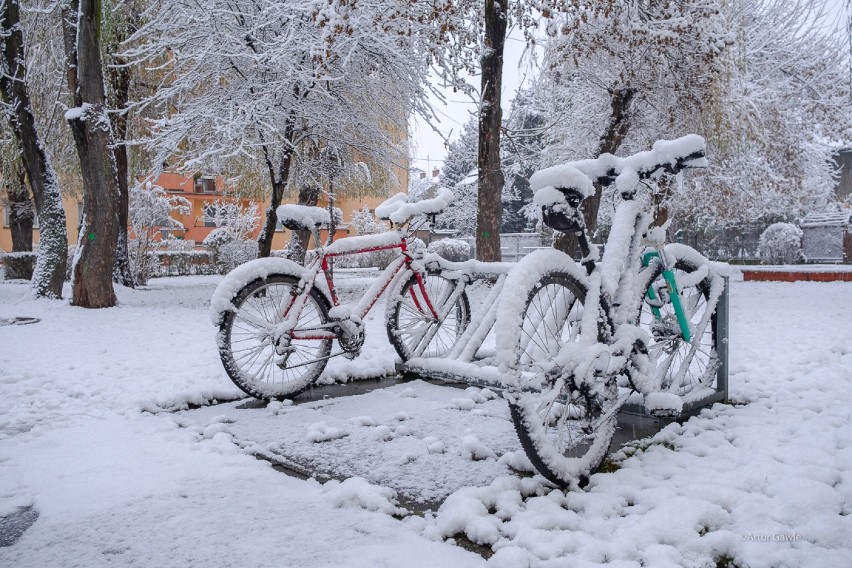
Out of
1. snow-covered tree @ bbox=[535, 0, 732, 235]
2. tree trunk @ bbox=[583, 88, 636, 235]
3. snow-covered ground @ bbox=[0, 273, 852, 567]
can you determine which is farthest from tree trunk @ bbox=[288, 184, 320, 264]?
snow-covered ground @ bbox=[0, 273, 852, 567]

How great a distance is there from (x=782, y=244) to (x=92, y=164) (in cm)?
2165

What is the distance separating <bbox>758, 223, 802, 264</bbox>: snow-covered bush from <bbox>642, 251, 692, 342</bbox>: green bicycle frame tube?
21.1 m

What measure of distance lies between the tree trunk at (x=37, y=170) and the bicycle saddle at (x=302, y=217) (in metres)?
7.69

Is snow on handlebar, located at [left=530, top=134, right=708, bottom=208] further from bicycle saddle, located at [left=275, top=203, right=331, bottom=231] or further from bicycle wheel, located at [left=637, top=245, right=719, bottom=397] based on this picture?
bicycle saddle, located at [left=275, top=203, right=331, bottom=231]

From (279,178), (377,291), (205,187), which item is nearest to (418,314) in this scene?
(377,291)

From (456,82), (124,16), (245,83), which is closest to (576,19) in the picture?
(456,82)

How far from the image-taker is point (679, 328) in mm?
3564

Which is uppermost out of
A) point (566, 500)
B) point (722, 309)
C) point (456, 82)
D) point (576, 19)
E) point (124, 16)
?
point (124, 16)

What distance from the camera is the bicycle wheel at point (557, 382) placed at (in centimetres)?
241

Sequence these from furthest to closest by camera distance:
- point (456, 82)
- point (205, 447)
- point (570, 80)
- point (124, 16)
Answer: point (570, 80) < point (124, 16) < point (456, 82) < point (205, 447)

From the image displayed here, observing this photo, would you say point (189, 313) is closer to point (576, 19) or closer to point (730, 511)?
point (576, 19)

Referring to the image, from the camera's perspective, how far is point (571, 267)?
9.01 ft

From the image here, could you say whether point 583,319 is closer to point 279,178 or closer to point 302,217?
point 302,217

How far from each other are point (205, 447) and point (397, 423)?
3.34 feet
